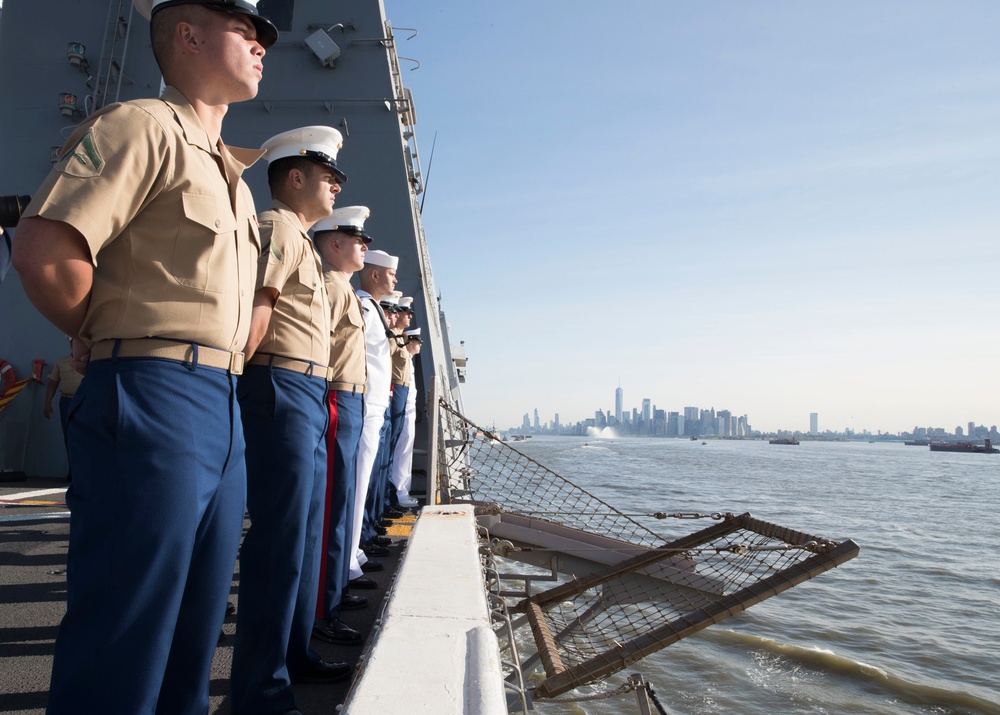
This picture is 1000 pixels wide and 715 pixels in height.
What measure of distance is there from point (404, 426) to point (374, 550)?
1760 mm

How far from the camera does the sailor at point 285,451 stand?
1.88 m

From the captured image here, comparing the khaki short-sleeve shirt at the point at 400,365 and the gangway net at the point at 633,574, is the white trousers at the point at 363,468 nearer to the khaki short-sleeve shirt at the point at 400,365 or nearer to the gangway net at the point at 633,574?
the gangway net at the point at 633,574

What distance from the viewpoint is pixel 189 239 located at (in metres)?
1.36

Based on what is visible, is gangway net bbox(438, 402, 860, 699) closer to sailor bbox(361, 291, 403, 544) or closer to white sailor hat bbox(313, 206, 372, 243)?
sailor bbox(361, 291, 403, 544)

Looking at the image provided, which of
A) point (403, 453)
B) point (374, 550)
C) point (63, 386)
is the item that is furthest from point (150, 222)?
point (403, 453)

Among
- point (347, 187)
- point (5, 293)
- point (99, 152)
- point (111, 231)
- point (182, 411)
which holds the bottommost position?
point (182, 411)

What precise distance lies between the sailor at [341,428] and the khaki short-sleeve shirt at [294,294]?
24 centimetres

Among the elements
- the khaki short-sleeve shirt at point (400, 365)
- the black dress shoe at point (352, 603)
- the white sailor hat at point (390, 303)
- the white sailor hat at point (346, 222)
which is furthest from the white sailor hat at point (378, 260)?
the black dress shoe at point (352, 603)

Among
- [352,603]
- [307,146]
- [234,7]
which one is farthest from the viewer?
[352,603]

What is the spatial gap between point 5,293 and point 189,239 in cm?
669

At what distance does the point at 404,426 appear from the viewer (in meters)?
5.89

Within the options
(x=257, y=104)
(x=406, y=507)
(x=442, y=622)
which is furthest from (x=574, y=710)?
(x=257, y=104)

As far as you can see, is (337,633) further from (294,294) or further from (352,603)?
(294,294)

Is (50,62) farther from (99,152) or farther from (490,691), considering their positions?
(490,691)
